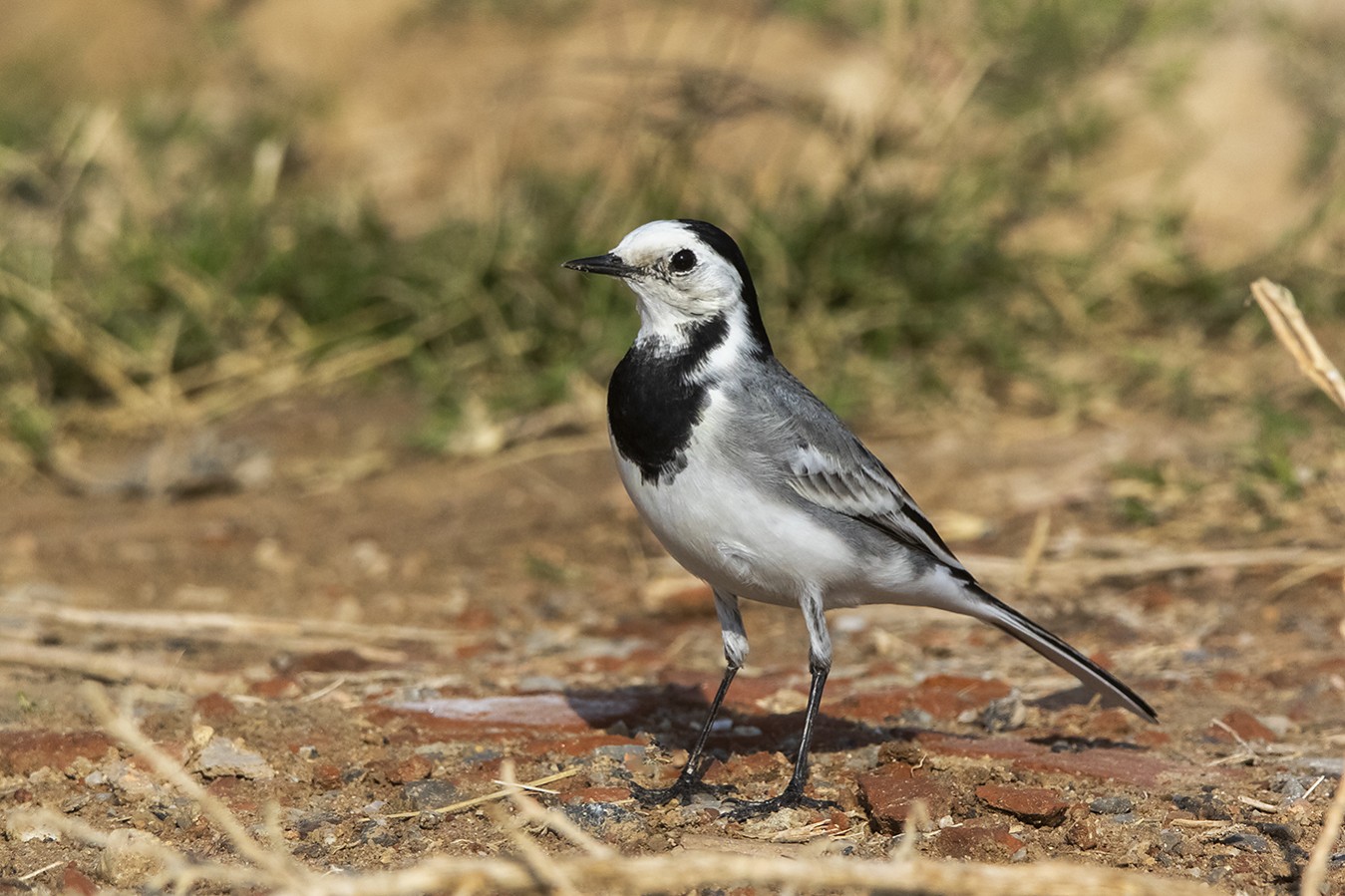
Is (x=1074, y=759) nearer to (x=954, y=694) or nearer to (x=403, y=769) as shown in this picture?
(x=954, y=694)

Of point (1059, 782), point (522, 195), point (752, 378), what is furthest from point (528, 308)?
point (1059, 782)

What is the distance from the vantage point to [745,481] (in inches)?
150

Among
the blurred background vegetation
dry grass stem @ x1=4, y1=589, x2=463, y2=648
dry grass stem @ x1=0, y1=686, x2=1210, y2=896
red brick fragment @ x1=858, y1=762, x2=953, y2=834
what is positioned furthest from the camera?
the blurred background vegetation

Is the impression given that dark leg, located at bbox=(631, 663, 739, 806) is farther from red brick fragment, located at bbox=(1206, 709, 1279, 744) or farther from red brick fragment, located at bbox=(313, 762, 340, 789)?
red brick fragment, located at bbox=(1206, 709, 1279, 744)

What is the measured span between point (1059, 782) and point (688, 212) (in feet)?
16.3

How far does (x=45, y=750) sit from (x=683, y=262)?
196 centimetres

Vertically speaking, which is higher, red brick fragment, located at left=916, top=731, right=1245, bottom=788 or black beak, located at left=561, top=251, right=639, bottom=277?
black beak, located at left=561, top=251, right=639, bottom=277

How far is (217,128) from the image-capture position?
10.1m

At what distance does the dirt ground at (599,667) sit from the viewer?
3.53 m

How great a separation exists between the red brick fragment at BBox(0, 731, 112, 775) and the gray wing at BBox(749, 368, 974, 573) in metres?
1.78

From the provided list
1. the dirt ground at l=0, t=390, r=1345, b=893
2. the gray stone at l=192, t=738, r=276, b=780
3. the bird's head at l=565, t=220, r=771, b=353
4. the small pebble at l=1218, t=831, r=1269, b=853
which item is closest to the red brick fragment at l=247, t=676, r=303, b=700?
the dirt ground at l=0, t=390, r=1345, b=893

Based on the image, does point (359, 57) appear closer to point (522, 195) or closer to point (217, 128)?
point (217, 128)

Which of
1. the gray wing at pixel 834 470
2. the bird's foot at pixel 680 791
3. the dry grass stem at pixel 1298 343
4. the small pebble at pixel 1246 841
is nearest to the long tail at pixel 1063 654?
the gray wing at pixel 834 470

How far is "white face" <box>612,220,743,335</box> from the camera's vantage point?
4102 mm
